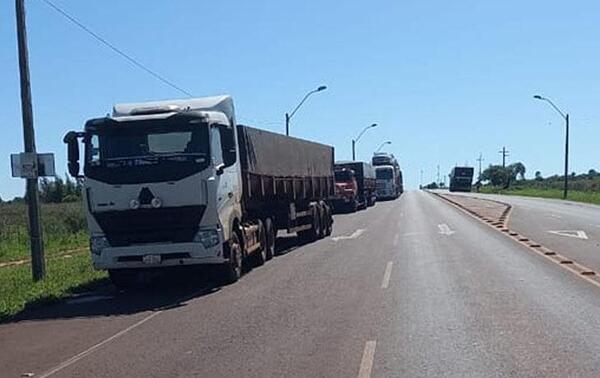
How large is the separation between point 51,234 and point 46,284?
20.4 m

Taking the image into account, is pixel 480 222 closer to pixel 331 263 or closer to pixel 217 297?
pixel 331 263

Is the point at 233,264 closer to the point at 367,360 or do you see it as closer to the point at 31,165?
the point at 31,165

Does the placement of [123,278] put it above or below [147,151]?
below

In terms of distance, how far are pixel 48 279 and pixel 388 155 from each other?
75856mm

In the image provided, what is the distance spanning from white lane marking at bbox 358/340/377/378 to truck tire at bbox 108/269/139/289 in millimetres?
8252

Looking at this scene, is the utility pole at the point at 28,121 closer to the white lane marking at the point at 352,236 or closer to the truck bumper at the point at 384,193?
the white lane marking at the point at 352,236

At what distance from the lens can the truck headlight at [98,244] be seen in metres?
16.6

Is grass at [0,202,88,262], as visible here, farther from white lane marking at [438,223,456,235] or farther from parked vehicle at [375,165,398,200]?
parked vehicle at [375,165,398,200]

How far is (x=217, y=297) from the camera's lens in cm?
1578

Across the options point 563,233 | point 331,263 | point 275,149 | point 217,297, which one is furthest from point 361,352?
point 563,233

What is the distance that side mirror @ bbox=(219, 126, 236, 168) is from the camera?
17219 millimetres

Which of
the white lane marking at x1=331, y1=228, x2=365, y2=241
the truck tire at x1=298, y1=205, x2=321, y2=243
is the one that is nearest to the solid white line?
the truck tire at x1=298, y1=205, x2=321, y2=243

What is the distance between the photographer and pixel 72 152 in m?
16.4

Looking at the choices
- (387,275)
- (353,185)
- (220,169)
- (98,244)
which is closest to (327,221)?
(387,275)
